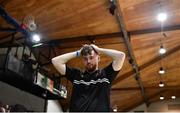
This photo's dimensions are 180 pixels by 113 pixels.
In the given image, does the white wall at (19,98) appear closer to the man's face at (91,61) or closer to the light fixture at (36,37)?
the light fixture at (36,37)

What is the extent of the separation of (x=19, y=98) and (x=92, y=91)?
216 inches

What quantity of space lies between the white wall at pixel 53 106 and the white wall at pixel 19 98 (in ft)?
2.23

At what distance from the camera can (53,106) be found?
913cm

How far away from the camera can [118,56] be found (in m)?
1.93

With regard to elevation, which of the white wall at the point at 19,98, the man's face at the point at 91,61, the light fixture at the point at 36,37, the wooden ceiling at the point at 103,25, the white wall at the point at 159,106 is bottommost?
the man's face at the point at 91,61

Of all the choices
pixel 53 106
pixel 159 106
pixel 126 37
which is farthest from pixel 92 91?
pixel 159 106

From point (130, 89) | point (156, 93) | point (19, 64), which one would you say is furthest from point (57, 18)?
point (156, 93)

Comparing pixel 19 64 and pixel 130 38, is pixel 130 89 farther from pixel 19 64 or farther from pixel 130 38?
pixel 19 64

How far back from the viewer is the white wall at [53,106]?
8.74 m

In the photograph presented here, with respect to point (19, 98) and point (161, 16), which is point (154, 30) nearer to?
point (161, 16)

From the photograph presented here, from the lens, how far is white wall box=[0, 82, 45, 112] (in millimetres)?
6281

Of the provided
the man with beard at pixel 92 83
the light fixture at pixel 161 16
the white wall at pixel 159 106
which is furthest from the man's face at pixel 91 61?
the white wall at pixel 159 106

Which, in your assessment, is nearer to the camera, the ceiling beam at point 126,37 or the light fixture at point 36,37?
the ceiling beam at point 126,37

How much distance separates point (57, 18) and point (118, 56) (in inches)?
152
